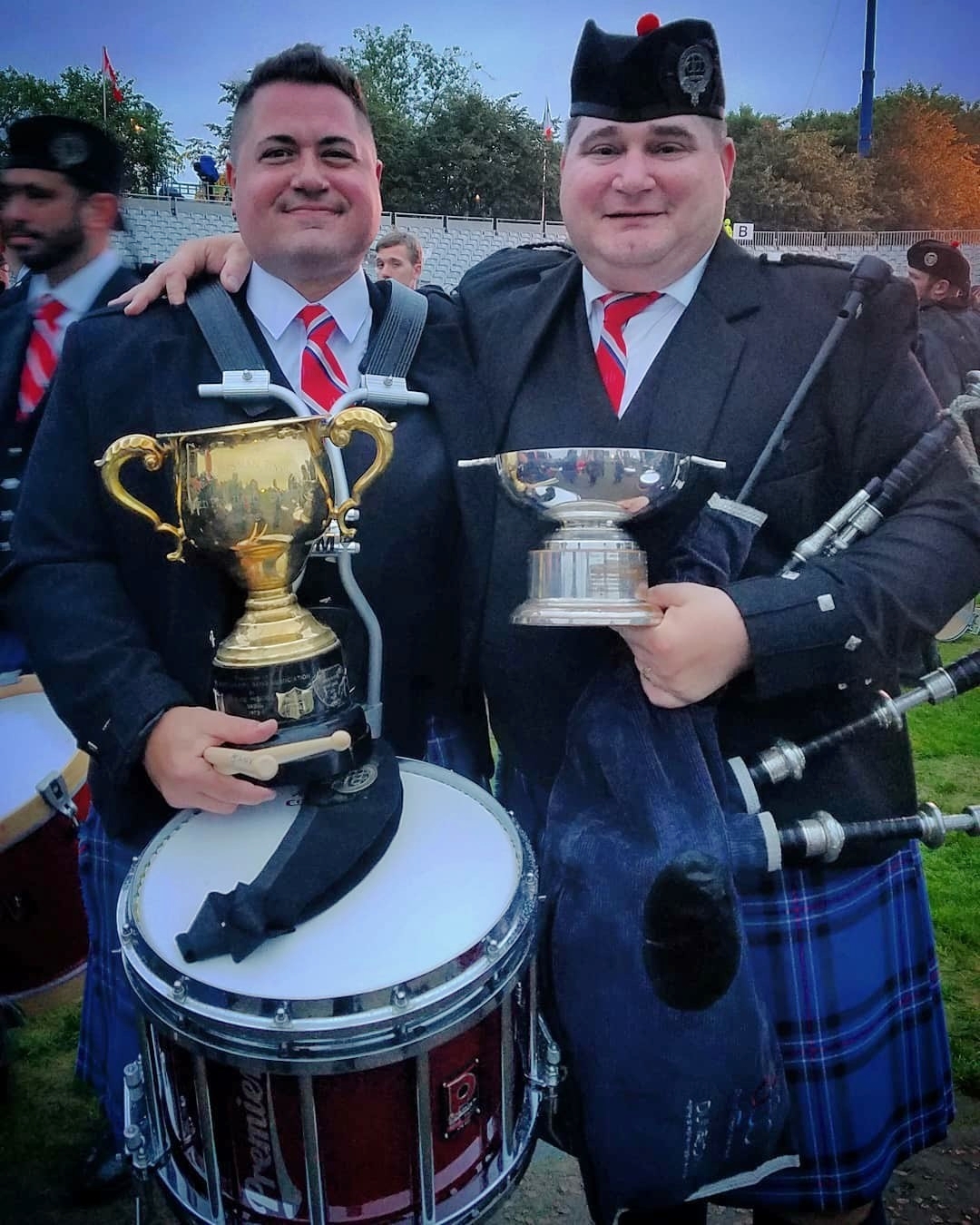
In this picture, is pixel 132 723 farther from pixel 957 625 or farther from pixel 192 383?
pixel 957 625

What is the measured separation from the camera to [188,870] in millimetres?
1126

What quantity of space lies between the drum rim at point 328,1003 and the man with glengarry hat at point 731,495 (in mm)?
272

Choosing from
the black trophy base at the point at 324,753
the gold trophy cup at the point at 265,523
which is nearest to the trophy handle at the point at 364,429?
the gold trophy cup at the point at 265,523

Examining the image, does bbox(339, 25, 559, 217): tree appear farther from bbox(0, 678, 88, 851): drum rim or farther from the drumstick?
bbox(0, 678, 88, 851): drum rim

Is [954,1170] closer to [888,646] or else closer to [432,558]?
[888,646]

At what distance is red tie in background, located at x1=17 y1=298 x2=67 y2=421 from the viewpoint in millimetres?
1340

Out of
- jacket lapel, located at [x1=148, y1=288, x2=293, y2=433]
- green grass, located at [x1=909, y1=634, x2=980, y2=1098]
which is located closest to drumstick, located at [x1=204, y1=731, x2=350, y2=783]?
jacket lapel, located at [x1=148, y1=288, x2=293, y2=433]

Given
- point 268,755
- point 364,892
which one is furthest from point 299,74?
point 364,892

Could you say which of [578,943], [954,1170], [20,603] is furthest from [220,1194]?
[954,1170]

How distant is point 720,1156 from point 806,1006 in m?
0.30

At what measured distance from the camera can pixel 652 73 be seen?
1.08m

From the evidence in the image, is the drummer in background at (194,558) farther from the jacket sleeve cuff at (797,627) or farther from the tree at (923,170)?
the tree at (923,170)

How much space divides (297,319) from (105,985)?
1.20 m

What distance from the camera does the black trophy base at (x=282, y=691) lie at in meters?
1.10
